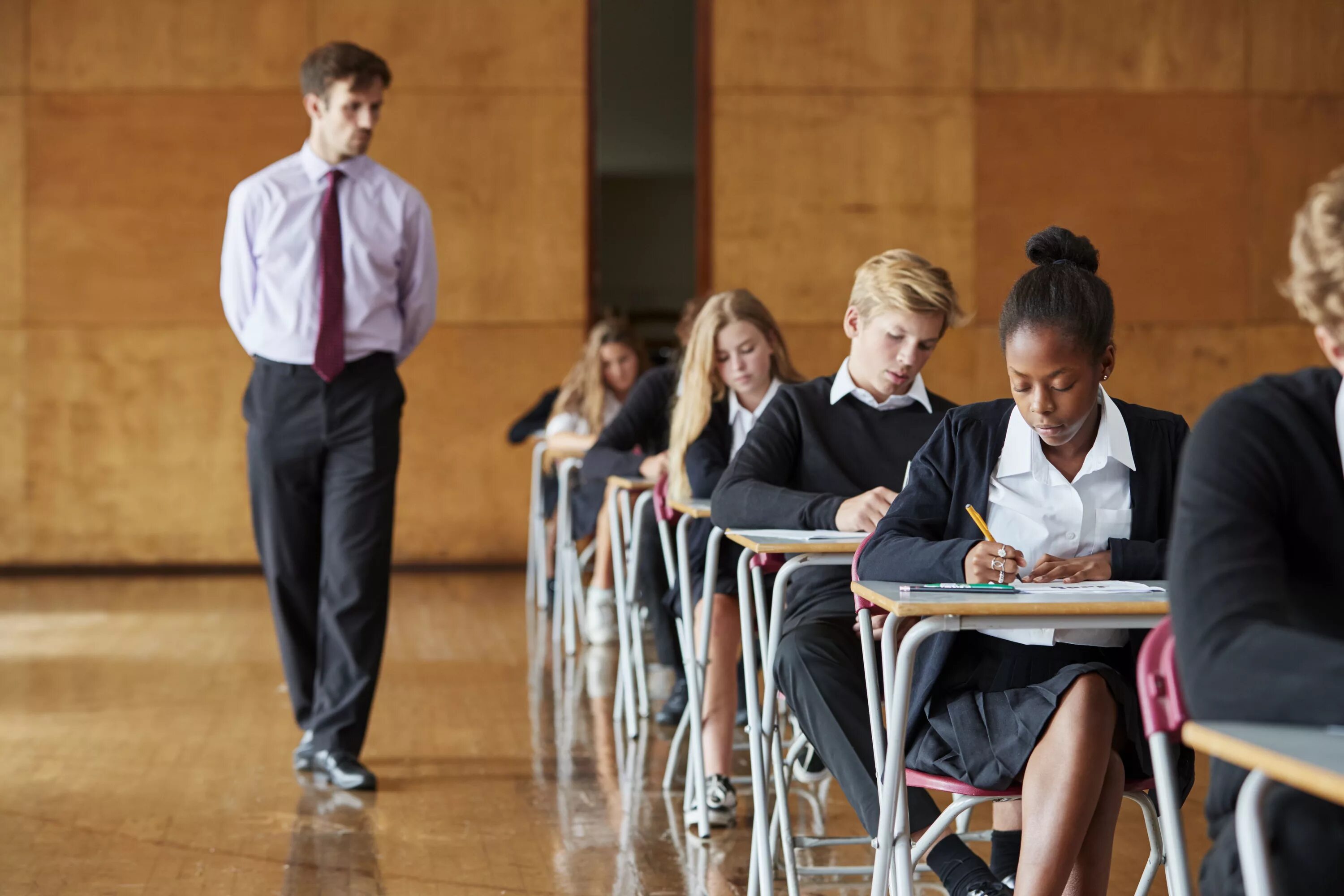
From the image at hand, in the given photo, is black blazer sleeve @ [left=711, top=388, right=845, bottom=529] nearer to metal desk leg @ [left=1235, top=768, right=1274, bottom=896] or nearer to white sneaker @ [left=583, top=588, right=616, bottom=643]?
metal desk leg @ [left=1235, top=768, right=1274, bottom=896]

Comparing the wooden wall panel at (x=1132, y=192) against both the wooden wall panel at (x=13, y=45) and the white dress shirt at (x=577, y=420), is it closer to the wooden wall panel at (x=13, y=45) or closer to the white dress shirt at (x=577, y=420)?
the white dress shirt at (x=577, y=420)

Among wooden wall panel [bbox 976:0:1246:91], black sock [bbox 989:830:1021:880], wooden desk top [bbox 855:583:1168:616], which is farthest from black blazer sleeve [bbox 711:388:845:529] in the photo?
wooden wall panel [bbox 976:0:1246:91]

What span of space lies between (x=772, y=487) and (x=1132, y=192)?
6096 mm

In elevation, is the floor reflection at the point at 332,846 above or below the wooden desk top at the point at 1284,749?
below

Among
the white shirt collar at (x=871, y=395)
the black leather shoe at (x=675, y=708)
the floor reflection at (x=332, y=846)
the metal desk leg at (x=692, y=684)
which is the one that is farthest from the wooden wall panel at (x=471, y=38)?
the white shirt collar at (x=871, y=395)

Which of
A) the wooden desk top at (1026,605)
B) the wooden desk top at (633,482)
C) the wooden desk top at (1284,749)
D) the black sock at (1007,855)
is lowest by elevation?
the black sock at (1007,855)

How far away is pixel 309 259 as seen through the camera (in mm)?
3451

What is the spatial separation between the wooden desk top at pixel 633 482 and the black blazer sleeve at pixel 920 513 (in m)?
1.81

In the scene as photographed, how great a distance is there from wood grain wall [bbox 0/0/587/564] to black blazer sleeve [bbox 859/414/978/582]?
5.93 m

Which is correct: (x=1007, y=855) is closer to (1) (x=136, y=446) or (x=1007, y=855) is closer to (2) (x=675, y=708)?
(2) (x=675, y=708)

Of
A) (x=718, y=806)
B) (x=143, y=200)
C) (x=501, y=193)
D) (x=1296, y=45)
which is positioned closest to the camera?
(x=718, y=806)

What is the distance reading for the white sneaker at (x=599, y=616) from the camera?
5.32m

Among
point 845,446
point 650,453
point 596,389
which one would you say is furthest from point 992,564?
point 596,389

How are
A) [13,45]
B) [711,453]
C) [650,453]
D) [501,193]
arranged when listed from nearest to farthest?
[711,453] → [650,453] → [13,45] → [501,193]
